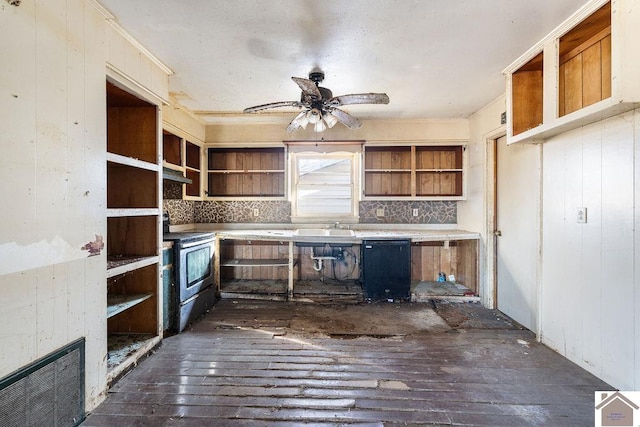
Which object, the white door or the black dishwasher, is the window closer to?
the black dishwasher

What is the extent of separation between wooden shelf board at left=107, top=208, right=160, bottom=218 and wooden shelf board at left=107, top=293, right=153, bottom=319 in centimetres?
66

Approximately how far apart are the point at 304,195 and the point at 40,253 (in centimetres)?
312

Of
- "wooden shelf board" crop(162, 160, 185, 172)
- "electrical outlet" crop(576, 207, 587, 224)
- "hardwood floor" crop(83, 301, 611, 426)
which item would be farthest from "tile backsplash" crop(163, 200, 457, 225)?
"electrical outlet" crop(576, 207, 587, 224)

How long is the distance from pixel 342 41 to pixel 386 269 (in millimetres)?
2504

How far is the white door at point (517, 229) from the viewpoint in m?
2.67

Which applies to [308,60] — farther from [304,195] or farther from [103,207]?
[304,195]

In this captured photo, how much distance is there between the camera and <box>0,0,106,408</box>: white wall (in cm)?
124

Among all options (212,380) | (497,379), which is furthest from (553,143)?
(212,380)

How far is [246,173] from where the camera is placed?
4184mm

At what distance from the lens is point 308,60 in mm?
2344

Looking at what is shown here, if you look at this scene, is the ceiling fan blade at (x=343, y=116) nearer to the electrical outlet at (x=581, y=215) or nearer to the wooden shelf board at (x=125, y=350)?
the electrical outlet at (x=581, y=215)

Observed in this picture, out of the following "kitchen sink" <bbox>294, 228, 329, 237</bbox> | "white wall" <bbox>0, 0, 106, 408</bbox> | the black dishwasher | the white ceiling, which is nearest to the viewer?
"white wall" <bbox>0, 0, 106, 408</bbox>

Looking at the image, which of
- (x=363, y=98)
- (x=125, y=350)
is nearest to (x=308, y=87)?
(x=363, y=98)

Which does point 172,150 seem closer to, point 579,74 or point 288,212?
point 288,212
